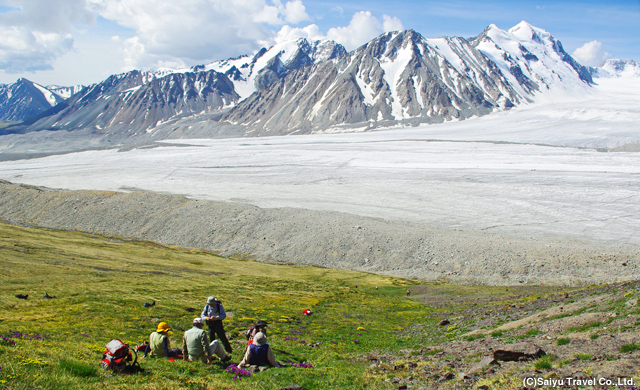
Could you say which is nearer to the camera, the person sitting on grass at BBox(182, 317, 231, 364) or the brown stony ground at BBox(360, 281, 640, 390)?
the brown stony ground at BBox(360, 281, 640, 390)

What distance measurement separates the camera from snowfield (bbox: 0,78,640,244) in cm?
7388

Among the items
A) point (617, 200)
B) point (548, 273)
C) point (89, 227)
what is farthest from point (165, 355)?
point (617, 200)

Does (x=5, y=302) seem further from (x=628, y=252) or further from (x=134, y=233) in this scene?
(x=628, y=252)

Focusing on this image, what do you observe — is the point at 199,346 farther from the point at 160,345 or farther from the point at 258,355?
the point at 258,355

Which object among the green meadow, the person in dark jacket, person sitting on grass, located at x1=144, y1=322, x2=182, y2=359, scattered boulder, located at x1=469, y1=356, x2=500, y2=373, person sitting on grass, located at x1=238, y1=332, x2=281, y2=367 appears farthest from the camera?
the person in dark jacket

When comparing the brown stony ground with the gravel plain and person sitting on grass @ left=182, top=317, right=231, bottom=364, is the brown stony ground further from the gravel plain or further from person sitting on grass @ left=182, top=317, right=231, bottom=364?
the gravel plain

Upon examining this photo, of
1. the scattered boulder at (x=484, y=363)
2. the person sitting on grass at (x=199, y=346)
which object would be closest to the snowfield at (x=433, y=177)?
the scattered boulder at (x=484, y=363)

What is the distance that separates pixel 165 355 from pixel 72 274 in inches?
A: 903

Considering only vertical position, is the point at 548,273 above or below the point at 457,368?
below

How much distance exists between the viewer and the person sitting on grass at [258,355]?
1477 cm

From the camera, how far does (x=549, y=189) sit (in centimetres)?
8888

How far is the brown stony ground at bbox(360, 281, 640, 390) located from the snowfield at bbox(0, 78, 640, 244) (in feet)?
153

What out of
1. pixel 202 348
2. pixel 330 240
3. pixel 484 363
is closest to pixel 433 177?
pixel 330 240

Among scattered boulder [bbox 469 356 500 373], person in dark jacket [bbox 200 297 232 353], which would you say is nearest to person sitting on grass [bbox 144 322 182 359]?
person in dark jacket [bbox 200 297 232 353]
